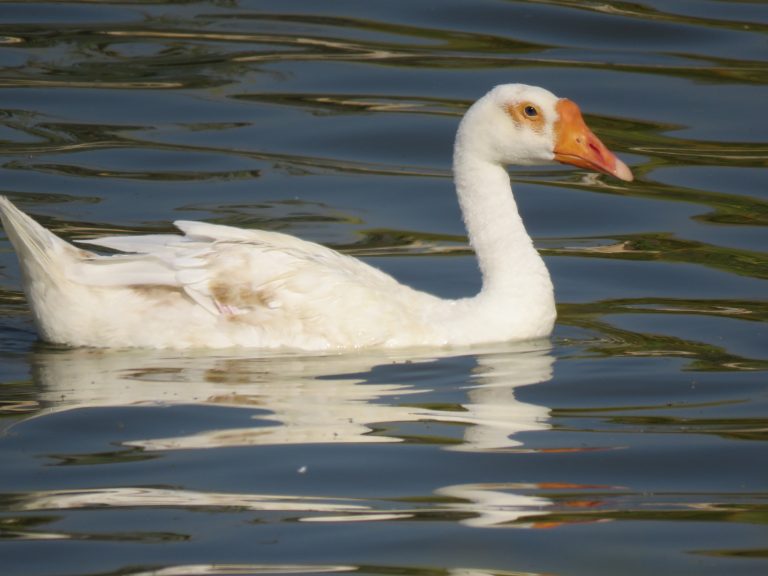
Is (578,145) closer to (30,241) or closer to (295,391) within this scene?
(295,391)

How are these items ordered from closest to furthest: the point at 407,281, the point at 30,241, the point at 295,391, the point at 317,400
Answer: the point at 317,400
the point at 295,391
the point at 30,241
the point at 407,281

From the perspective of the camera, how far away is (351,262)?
9.06 m

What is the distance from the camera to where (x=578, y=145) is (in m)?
9.16

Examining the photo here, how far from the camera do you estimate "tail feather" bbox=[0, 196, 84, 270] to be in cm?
833

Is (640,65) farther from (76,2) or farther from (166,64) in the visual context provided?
(76,2)

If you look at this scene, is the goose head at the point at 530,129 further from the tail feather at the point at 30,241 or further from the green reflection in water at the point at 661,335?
the tail feather at the point at 30,241

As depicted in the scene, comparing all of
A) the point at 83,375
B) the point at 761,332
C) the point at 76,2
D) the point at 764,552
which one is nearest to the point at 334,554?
the point at 764,552

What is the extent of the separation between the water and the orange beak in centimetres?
93

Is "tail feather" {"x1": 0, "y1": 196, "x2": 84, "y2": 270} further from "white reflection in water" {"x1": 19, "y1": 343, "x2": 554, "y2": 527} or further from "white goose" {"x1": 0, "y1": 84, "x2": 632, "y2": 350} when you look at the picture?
"white reflection in water" {"x1": 19, "y1": 343, "x2": 554, "y2": 527}

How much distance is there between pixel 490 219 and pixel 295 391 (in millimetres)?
1949

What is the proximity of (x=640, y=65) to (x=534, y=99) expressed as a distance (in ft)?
20.4

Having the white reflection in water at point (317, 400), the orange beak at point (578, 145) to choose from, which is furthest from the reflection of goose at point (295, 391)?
the orange beak at point (578, 145)

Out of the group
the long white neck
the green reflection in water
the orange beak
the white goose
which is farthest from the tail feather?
the green reflection in water

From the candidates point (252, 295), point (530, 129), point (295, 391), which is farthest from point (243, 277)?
point (530, 129)
